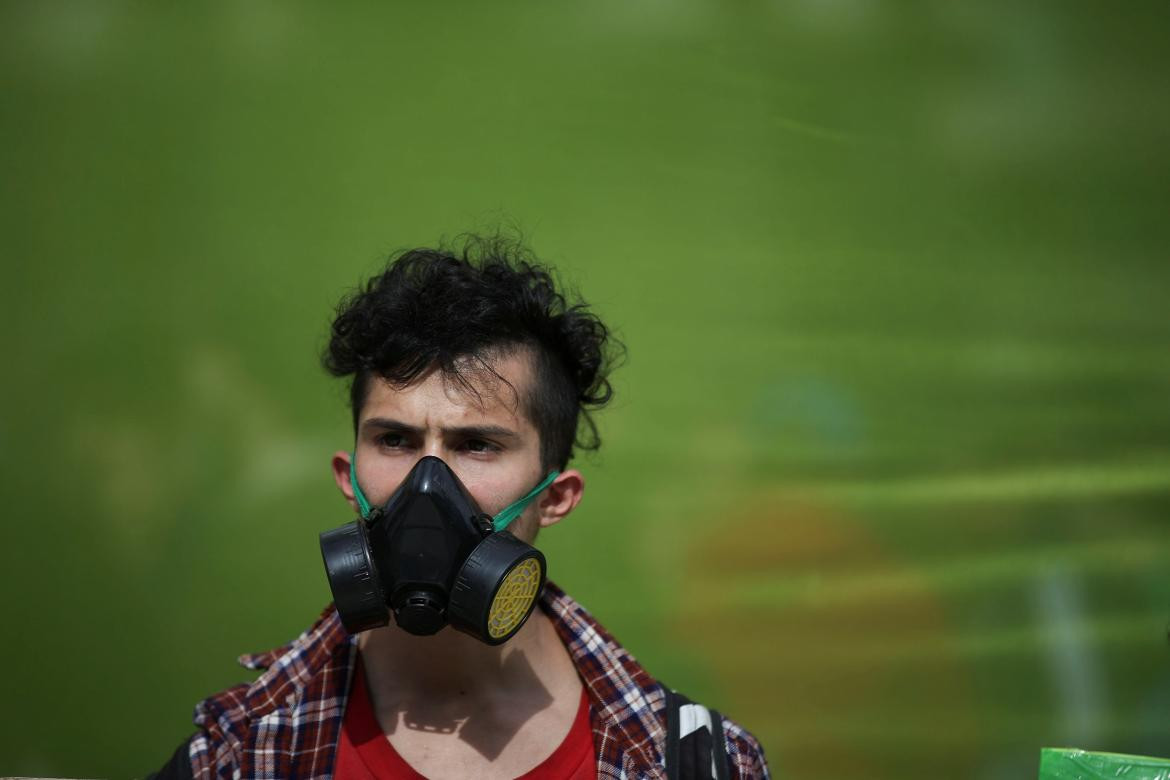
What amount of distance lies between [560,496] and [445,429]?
273 mm

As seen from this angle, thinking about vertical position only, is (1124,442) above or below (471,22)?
below

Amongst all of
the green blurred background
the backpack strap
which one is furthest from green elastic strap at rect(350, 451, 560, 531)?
the green blurred background

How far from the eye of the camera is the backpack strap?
150 cm

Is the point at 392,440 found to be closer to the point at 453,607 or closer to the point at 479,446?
the point at 479,446

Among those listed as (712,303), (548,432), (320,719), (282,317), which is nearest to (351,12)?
(282,317)

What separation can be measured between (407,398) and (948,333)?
1211 millimetres

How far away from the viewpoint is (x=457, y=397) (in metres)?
1.47

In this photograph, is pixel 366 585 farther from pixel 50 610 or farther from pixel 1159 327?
pixel 1159 327

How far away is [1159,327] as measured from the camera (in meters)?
2.05

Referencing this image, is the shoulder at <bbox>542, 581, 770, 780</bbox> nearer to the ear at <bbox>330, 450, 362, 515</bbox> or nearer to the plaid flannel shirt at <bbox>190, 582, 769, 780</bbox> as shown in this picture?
the plaid flannel shirt at <bbox>190, 582, 769, 780</bbox>

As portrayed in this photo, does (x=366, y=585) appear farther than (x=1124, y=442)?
No

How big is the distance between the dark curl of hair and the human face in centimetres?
2

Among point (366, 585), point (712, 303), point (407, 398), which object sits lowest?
point (366, 585)

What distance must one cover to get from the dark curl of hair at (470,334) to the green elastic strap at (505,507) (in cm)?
6
